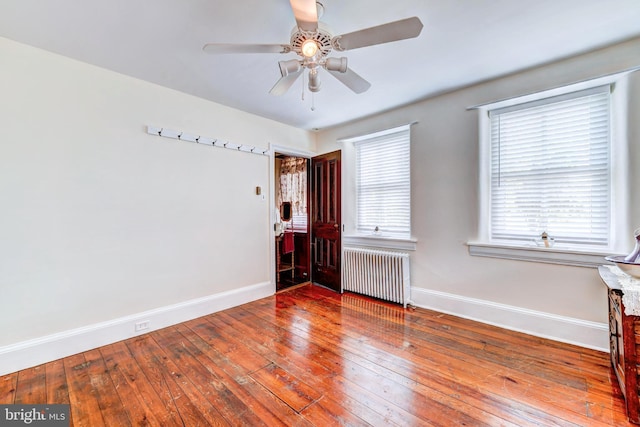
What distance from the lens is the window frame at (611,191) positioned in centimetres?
217

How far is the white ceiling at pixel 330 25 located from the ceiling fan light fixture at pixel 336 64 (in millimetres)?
313

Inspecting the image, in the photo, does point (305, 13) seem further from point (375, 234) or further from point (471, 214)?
point (375, 234)

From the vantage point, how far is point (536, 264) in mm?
2545

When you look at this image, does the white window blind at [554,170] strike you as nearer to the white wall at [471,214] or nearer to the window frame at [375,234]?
the white wall at [471,214]

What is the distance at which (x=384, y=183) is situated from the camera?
3803 mm

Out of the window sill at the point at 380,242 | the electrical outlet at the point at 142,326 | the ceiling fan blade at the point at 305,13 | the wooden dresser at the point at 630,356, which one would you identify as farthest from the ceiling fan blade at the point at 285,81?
the electrical outlet at the point at 142,326

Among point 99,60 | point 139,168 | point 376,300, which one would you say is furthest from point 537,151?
point 99,60

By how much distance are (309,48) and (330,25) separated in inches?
16.5

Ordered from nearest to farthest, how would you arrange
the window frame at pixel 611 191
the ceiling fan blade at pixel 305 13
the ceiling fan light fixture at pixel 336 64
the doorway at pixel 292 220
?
the ceiling fan blade at pixel 305 13, the ceiling fan light fixture at pixel 336 64, the window frame at pixel 611 191, the doorway at pixel 292 220

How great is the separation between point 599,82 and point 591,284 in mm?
1750

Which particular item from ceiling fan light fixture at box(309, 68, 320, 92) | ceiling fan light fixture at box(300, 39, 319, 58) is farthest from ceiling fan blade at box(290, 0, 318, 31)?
ceiling fan light fixture at box(309, 68, 320, 92)

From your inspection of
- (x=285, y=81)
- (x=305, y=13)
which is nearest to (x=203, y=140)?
(x=285, y=81)

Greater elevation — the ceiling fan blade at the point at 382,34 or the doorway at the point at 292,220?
the ceiling fan blade at the point at 382,34

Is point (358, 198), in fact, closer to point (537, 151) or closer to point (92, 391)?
point (537, 151)
